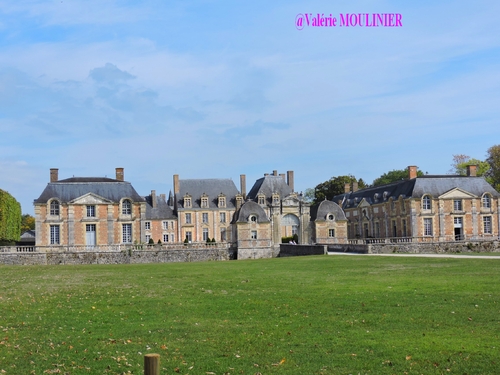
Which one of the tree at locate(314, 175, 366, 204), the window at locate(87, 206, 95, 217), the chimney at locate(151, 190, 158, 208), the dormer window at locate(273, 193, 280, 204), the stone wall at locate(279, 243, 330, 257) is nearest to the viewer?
the stone wall at locate(279, 243, 330, 257)

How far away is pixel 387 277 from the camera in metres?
17.5

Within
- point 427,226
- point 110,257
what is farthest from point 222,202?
point 110,257

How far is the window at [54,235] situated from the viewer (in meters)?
45.0

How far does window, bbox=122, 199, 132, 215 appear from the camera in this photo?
4653 centimetres

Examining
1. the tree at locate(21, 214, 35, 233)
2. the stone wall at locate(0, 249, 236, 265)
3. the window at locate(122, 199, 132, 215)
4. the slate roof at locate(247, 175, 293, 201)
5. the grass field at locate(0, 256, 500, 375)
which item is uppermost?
the slate roof at locate(247, 175, 293, 201)

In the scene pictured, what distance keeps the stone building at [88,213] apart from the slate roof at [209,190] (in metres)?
16.7

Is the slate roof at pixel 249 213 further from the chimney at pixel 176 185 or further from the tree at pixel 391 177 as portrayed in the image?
the tree at pixel 391 177

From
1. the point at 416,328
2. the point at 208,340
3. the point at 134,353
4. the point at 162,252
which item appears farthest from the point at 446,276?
the point at 162,252

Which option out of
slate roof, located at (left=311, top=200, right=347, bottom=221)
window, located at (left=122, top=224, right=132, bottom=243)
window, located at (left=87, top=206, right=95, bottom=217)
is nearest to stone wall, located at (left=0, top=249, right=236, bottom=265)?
window, located at (left=122, top=224, right=132, bottom=243)

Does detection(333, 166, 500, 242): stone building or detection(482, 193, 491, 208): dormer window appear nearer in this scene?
detection(333, 166, 500, 242): stone building

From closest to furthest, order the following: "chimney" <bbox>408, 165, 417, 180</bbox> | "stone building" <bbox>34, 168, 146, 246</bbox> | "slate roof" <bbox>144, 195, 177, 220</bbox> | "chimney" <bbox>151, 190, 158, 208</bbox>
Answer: "stone building" <bbox>34, 168, 146, 246</bbox>
"chimney" <bbox>408, 165, 417, 180</bbox>
"slate roof" <bbox>144, 195, 177, 220</bbox>
"chimney" <bbox>151, 190, 158, 208</bbox>

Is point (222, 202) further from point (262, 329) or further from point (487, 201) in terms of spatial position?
point (262, 329)

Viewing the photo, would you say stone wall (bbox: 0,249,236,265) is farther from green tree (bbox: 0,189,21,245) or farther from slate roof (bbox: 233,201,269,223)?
green tree (bbox: 0,189,21,245)

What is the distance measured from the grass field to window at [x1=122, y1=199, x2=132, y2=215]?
30735 mm
